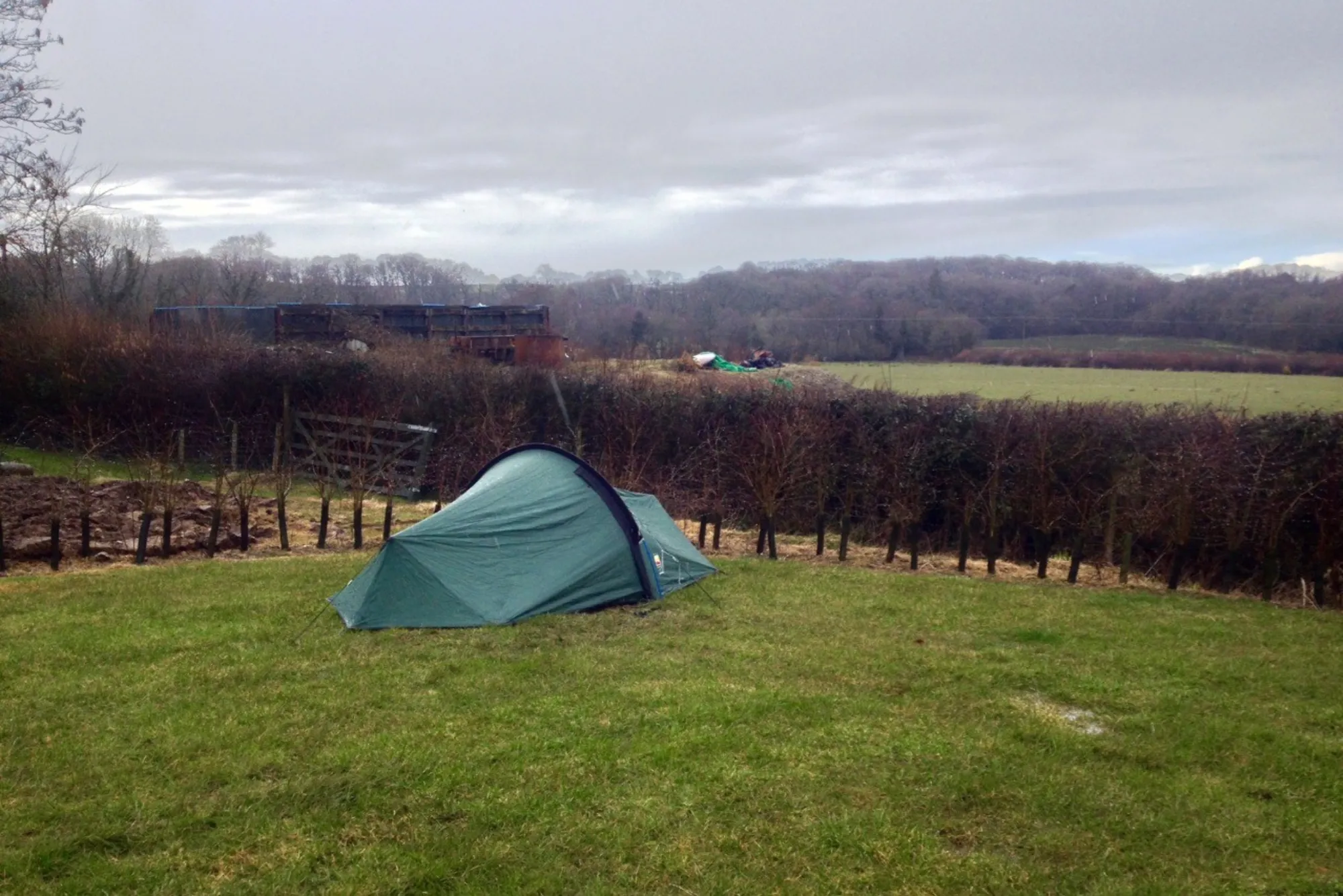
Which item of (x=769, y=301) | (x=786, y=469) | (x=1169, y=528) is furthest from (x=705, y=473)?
(x=769, y=301)

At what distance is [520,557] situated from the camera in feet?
26.8

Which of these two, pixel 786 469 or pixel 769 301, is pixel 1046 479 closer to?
pixel 786 469

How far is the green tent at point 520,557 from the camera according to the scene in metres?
7.61

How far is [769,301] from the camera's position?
32.6 m

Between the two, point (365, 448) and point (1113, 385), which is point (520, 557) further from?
point (1113, 385)

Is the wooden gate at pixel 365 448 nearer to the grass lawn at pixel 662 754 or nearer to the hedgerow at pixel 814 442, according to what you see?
the hedgerow at pixel 814 442

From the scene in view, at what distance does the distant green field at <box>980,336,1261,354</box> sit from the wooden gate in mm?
15525

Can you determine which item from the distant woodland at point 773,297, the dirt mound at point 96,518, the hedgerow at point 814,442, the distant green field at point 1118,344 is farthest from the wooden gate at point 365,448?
the distant green field at point 1118,344

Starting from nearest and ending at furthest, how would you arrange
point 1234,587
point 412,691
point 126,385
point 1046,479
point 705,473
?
1. point 412,691
2. point 1234,587
3. point 1046,479
4. point 705,473
5. point 126,385

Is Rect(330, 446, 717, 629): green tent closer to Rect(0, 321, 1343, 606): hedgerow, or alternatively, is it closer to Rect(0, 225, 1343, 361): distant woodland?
Rect(0, 321, 1343, 606): hedgerow

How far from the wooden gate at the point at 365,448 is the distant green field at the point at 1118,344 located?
50.9ft

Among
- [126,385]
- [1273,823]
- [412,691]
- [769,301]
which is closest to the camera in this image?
[1273,823]

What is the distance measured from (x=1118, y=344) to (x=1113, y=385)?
222 inches

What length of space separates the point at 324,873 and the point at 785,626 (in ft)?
15.1
